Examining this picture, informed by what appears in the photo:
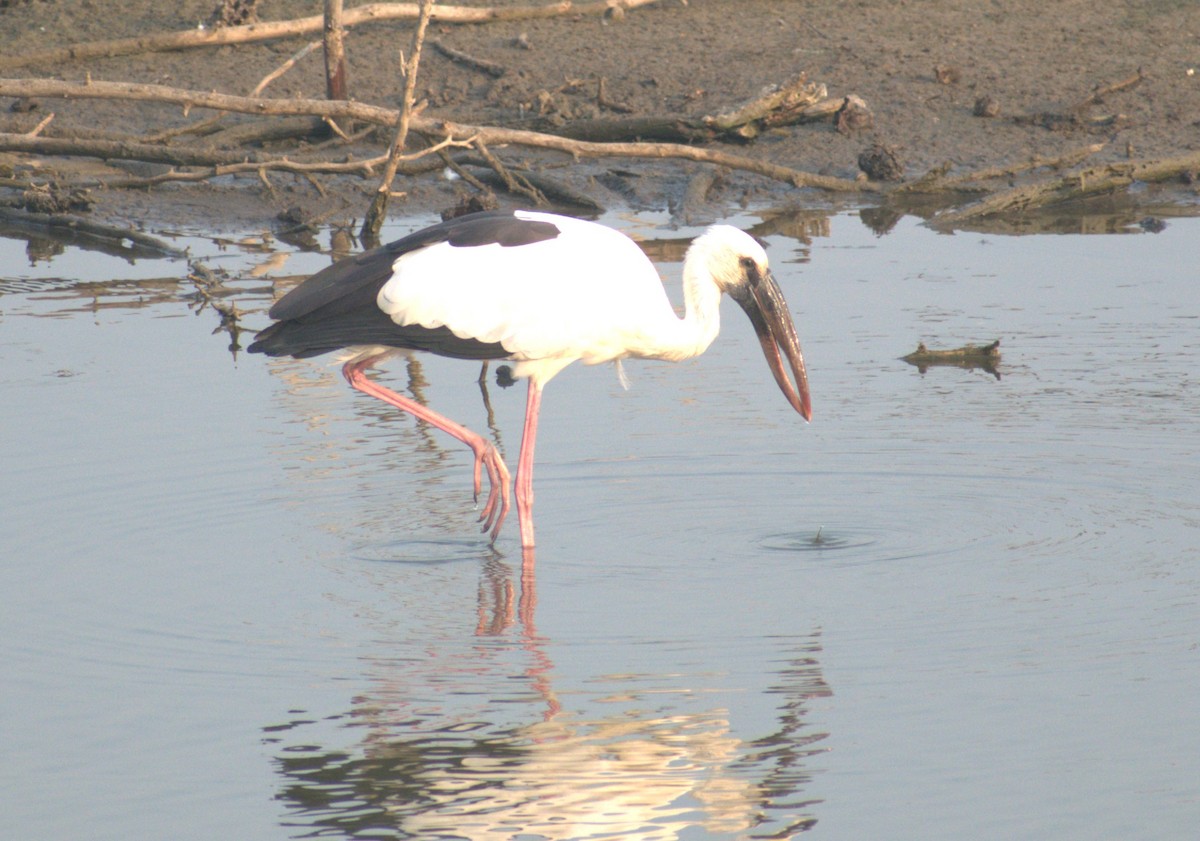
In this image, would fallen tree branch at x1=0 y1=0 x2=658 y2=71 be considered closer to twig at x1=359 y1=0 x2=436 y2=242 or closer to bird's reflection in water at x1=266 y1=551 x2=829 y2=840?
twig at x1=359 y1=0 x2=436 y2=242

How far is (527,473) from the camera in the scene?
6.19m

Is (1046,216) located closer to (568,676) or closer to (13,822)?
(568,676)

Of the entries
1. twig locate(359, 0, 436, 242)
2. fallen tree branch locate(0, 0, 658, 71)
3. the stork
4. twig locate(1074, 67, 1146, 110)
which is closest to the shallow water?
the stork

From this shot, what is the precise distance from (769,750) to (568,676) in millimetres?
661

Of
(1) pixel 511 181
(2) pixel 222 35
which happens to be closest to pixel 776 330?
(1) pixel 511 181

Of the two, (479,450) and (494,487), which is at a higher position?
(479,450)

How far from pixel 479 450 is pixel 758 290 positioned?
47.8 inches

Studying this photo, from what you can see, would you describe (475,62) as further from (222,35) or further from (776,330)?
(776,330)

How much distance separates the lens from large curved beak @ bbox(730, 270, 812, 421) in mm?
6559

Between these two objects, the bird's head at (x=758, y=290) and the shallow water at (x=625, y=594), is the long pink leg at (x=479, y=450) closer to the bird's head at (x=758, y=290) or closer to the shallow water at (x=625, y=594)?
the shallow water at (x=625, y=594)

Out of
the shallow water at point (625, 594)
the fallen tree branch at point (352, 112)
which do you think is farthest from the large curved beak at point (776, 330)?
the fallen tree branch at point (352, 112)

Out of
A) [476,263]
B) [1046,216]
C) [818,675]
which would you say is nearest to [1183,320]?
[1046,216]

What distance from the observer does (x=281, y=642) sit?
4.98 m

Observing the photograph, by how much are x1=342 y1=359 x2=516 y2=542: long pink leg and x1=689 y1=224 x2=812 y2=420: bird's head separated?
108cm
